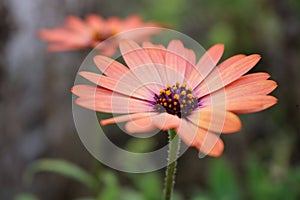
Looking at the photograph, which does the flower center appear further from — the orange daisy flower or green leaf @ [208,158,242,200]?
green leaf @ [208,158,242,200]

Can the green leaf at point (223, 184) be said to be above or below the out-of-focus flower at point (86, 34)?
below

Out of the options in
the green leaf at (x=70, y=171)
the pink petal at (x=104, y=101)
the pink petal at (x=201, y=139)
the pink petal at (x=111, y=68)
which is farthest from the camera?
the green leaf at (x=70, y=171)

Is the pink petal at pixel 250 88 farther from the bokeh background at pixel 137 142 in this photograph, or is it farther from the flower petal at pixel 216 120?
the bokeh background at pixel 137 142

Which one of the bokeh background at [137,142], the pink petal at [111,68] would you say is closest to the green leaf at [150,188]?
the bokeh background at [137,142]

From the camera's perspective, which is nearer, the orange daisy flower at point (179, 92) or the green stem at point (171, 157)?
the orange daisy flower at point (179, 92)

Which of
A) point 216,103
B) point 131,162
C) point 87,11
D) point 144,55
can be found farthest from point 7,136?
point 216,103

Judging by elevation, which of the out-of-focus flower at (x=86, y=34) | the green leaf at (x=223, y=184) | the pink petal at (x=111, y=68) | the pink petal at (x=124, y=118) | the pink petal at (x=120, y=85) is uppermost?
the out-of-focus flower at (x=86, y=34)

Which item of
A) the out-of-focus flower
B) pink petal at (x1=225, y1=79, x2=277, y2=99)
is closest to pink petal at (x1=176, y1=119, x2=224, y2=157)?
pink petal at (x1=225, y1=79, x2=277, y2=99)

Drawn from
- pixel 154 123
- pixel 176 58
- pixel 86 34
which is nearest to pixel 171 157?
pixel 154 123
